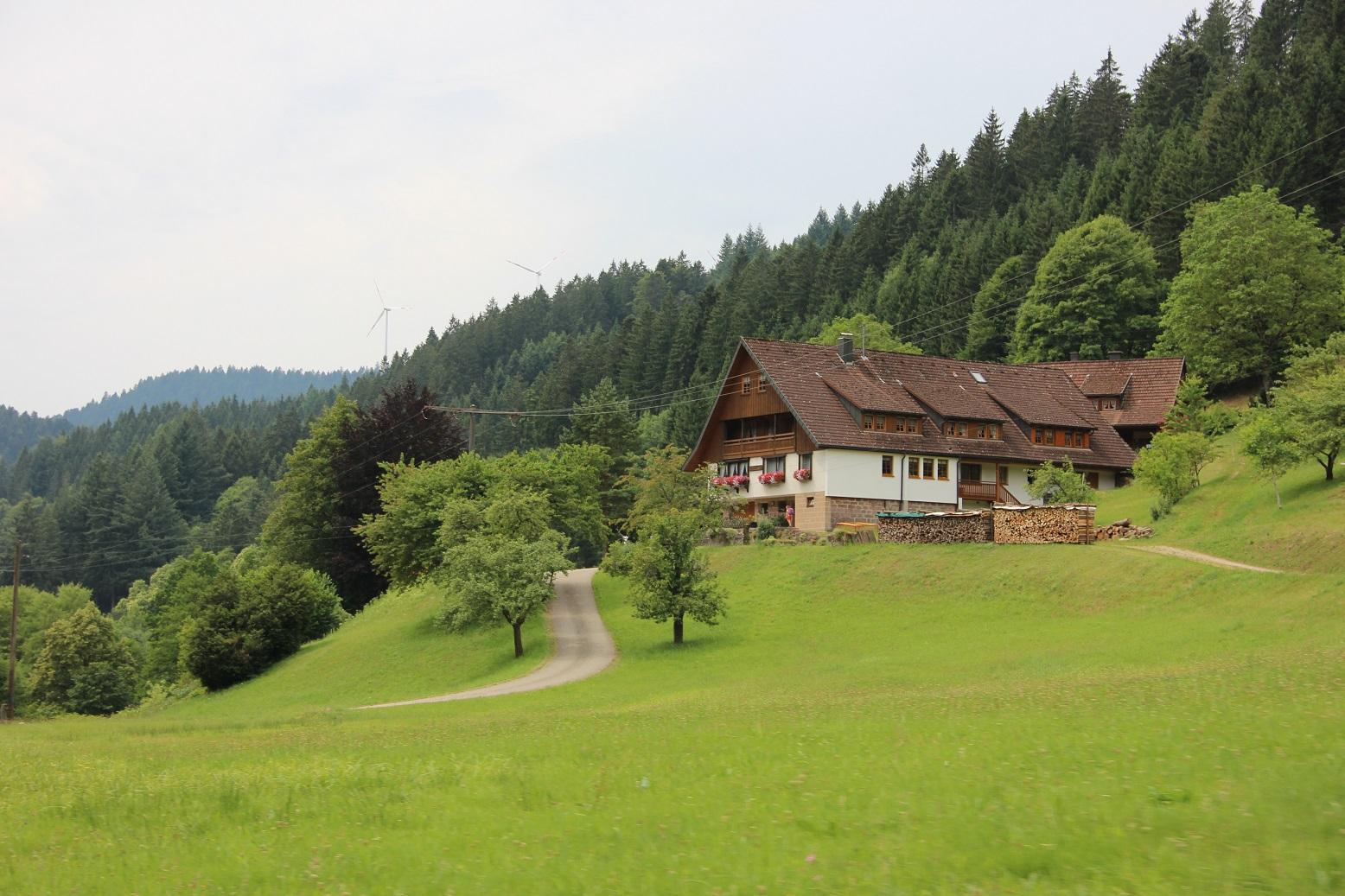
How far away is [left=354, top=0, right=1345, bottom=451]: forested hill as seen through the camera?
314 feet

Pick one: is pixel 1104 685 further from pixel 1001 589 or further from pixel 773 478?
pixel 773 478

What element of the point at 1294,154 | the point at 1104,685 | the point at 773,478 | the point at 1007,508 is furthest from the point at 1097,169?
the point at 1104,685

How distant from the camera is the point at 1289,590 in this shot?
36844 mm

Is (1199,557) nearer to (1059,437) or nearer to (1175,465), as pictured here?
(1175,465)

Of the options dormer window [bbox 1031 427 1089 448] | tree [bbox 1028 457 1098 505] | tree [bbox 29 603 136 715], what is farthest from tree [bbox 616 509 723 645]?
tree [bbox 29 603 136 715]

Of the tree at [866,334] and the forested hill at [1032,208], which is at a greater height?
the forested hill at [1032,208]

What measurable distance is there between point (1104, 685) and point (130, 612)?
128 metres

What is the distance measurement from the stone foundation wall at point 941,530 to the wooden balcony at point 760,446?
12608mm

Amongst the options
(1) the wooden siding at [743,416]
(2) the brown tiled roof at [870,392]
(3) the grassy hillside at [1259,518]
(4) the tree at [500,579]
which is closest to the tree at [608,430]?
(1) the wooden siding at [743,416]

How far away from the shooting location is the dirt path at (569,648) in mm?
42625

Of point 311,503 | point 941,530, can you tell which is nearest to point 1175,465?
point 941,530

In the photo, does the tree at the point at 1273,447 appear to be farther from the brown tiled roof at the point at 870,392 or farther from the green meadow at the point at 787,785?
the brown tiled roof at the point at 870,392

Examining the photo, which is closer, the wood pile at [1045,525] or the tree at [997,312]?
the wood pile at [1045,525]

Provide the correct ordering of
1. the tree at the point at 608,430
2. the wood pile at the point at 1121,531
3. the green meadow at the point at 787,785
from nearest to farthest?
the green meadow at the point at 787,785
the wood pile at the point at 1121,531
the tree at the point at 608,430
